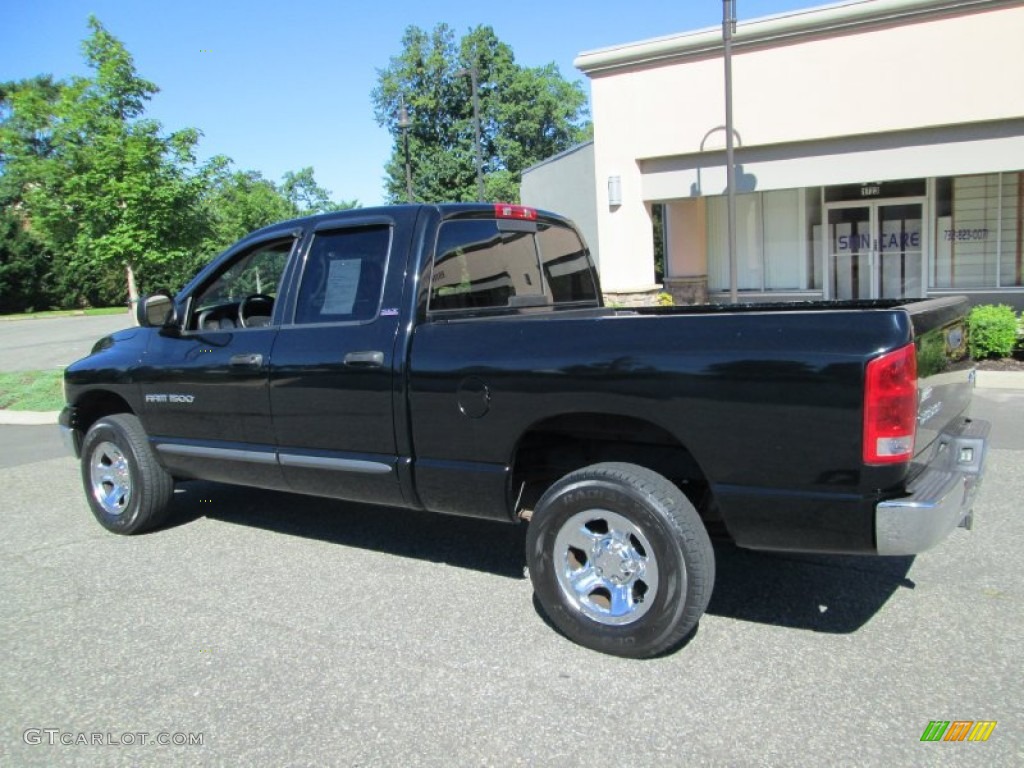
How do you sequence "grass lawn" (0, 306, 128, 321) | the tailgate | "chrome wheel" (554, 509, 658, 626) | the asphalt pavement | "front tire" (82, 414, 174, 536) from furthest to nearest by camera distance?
"grass lawn" (0, 306, 128, 321), the asphalt pavement, "front tire" (82, 414, 174, 536), "chrome wheel" (554, 509, 658, 626), the tailgate

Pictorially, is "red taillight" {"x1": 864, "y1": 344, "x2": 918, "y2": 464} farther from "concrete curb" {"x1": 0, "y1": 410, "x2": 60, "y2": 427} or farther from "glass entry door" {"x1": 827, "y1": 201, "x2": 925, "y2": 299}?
"glass entry door" {"x1": 827, "y1": 201, "x2": 925, "y2": 299}

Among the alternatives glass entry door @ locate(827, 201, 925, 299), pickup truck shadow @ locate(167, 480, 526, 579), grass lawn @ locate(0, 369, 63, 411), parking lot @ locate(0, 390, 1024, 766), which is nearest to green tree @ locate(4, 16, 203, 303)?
grass lawn @ locate(0, 369, 63, 411)

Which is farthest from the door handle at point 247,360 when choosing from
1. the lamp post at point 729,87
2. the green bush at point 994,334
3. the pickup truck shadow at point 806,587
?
the green bush at point 994,334

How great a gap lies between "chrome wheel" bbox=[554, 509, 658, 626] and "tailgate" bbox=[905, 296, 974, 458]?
1168mm

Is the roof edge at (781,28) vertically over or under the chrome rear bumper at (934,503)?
over

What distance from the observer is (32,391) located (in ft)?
44.3

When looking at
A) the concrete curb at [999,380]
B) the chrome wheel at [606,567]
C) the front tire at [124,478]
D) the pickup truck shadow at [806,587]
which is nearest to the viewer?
the chrome wheel at [606,567]

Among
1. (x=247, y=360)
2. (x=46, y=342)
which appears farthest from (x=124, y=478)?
(x=46, y=342)

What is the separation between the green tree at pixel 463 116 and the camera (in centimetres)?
4759

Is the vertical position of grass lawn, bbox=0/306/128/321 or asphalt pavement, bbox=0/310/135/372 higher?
grass lawn, bbox=0/306/128/321

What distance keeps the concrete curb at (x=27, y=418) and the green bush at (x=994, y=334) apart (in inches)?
491

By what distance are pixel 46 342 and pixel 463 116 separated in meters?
32.5

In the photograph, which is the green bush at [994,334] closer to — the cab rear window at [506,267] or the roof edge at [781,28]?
the roof edge at [781,28]

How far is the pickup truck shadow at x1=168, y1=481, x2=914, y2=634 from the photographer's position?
396cm
